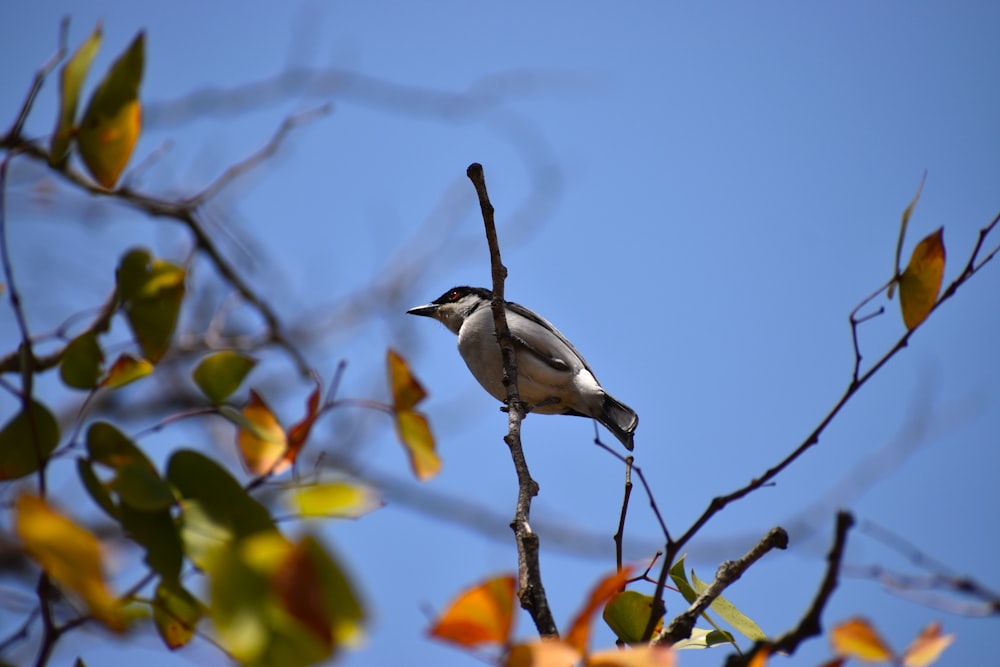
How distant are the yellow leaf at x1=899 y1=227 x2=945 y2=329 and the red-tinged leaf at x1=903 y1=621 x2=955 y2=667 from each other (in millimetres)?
696

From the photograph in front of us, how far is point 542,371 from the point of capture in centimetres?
546

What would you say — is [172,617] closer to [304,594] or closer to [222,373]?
[222,373]

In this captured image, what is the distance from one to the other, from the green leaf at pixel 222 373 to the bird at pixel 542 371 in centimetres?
340

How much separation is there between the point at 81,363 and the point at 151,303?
21 cm

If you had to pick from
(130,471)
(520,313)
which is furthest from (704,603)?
(520,313)

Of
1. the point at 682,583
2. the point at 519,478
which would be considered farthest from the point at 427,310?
the point at 682,583

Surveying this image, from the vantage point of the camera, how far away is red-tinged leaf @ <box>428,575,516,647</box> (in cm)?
127

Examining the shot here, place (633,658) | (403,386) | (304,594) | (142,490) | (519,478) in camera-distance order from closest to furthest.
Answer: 1. (304,594)
2. (633,658)
3. (142,490)
4. (403,386)
5. (519,478)

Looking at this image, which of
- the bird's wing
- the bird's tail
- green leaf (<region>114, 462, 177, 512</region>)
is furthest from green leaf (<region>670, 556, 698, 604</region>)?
the bird's wing

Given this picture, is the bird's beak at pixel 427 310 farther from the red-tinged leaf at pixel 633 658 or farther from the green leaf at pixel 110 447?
the red-tinged leaf at pixel 633 658

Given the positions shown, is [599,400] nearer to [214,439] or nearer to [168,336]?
[168,336]

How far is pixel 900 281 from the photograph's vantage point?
193 cm

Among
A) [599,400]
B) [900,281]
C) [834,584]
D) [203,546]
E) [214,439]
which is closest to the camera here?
[834,584]

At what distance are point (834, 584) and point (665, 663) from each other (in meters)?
0.34
